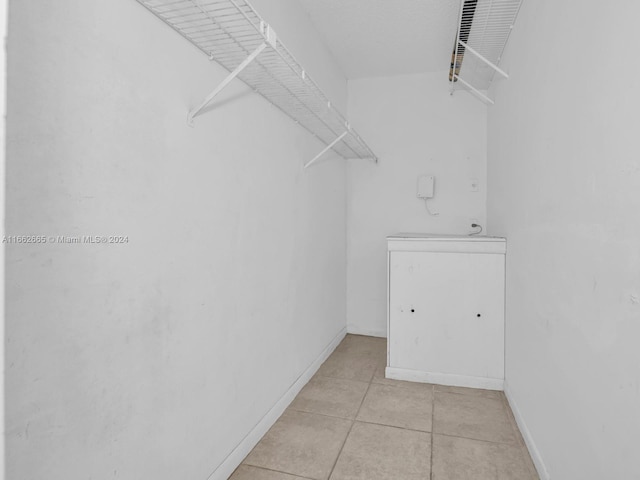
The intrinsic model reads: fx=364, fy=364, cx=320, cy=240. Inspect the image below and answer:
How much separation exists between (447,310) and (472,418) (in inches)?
27.9

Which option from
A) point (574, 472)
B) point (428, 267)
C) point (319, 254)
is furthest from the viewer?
point (319, 254)

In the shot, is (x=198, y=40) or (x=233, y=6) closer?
(x=233, y=6)

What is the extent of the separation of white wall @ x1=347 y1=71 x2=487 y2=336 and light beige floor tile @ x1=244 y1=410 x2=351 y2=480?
1644mm

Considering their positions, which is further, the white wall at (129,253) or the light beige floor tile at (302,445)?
the light beige floor tile at (302,445)

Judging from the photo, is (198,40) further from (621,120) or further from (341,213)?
(341,213)

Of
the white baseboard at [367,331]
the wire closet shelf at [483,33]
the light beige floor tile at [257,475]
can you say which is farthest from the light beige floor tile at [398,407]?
the wire closet shelf at [483,33]

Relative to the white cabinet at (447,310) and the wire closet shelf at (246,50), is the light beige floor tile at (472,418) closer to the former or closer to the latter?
the white cabinet at (447,310)

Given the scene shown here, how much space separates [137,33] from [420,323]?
234 cm

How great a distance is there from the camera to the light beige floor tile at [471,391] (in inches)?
94.3

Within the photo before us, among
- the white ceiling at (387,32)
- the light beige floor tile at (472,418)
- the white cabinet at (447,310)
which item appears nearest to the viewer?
the light beige floor tile at (472,418)

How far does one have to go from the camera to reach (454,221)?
131 inches

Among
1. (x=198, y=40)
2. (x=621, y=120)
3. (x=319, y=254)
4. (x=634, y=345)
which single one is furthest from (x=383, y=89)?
(x=634, y=345)

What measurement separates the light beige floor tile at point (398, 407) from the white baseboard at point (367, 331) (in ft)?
3.43

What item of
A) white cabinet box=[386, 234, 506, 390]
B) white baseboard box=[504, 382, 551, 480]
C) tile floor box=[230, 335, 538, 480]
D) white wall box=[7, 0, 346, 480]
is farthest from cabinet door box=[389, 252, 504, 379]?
white wall box=[7, 0, 346, 480]
